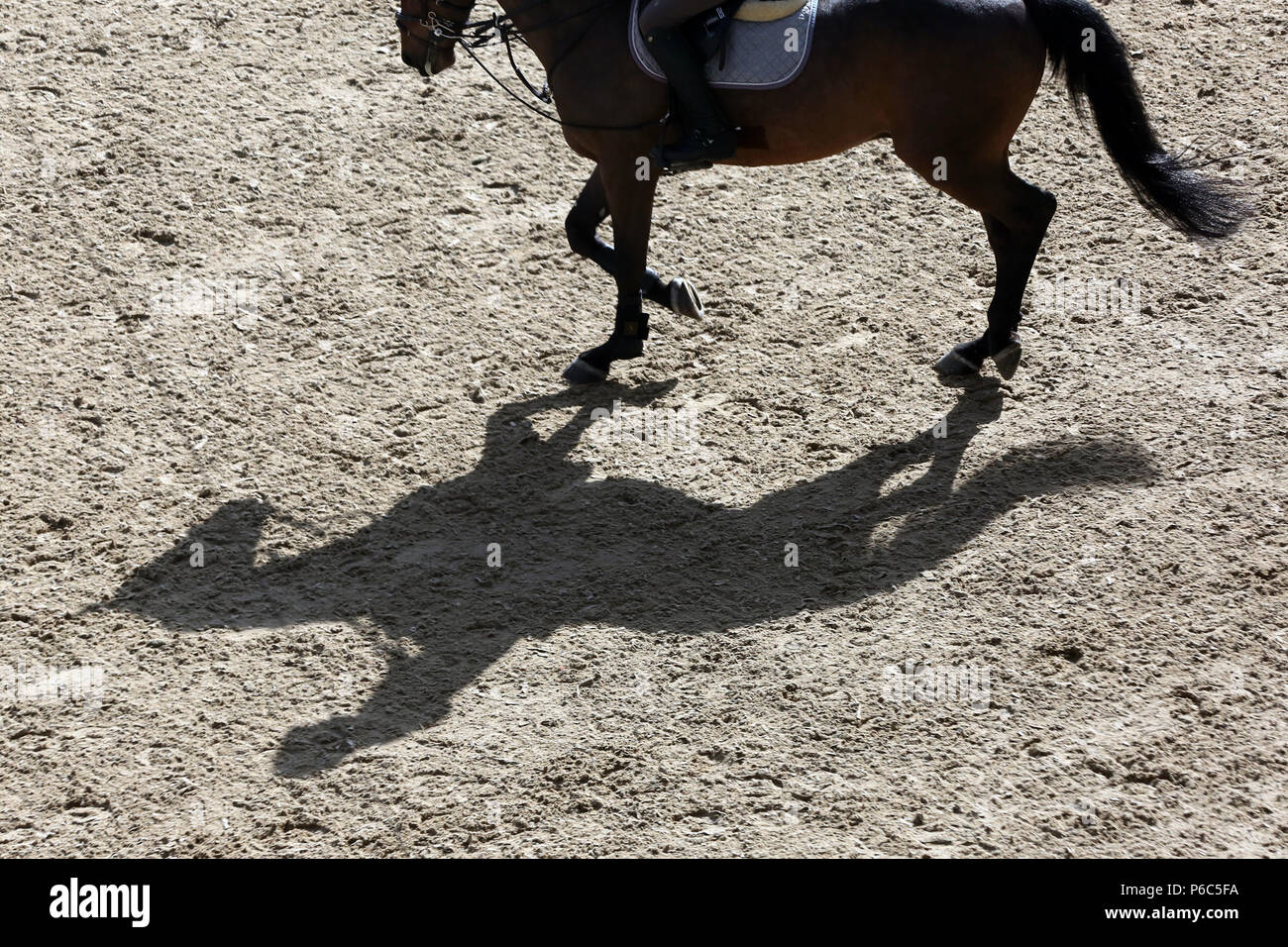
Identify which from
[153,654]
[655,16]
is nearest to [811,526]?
[655,16]

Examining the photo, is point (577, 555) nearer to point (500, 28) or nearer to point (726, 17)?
point (726, 17)

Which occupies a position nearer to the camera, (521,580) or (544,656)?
(544,656)

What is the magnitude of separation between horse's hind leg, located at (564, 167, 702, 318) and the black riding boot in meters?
0.74

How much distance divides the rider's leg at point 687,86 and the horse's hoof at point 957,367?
5.50ft

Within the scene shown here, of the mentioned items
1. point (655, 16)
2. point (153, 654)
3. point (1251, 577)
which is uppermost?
point (655, 16)

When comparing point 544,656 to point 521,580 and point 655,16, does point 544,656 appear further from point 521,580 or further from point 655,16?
point 655,16

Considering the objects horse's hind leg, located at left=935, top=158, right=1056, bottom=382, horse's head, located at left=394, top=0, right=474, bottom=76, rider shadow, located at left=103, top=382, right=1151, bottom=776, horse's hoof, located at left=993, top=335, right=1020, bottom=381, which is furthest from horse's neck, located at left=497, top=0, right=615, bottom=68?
horse's hoof, located at left=993, top=335, right=1020, bottom=381

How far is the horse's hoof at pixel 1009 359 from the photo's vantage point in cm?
757

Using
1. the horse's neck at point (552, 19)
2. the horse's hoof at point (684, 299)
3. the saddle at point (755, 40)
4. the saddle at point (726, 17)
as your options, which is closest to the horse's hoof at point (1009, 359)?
the horse's hoof at point (684, 299)

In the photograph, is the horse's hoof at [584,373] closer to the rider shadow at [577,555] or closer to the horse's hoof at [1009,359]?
the rider shadow at [577,555]

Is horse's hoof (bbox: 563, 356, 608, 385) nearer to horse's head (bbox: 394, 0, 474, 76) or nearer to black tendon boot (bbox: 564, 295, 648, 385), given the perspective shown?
black tendon boot (bbox: 564, 295, 648, 385)

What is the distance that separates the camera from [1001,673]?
5.83 metres

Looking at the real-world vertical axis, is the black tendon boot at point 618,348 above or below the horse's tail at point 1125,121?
below
